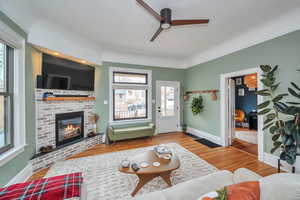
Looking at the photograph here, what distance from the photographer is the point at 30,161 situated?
2303 mm

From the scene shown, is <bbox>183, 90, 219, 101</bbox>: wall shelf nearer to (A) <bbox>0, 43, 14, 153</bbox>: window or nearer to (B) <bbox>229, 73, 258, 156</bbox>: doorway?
(B) <bbox>229, 73, 258, 156</bbox>: doorway

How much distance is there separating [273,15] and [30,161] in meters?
5.23

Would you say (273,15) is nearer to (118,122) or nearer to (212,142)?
(212,142)

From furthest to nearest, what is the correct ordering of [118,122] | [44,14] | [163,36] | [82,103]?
[118,122]
[82,103]
[163,36]
[44,14]

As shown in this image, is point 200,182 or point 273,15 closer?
point 200,182

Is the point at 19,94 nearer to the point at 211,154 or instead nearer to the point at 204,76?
the point at 211,154

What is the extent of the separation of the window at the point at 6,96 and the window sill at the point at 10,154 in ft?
0.28

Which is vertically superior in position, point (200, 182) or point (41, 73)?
point (41, 73)

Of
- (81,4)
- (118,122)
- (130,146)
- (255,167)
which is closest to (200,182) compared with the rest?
(255,167)

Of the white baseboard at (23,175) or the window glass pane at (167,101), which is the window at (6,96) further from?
the window glass pane at (167,101)

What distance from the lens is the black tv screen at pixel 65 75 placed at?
272 centimetres

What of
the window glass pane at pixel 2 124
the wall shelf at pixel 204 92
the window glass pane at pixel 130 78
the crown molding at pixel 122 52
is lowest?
the window glass pane at pixel 2 124

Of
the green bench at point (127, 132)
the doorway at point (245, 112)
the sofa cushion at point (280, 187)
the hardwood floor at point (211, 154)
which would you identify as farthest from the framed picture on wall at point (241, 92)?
the sofa cushion at point (280, 187)

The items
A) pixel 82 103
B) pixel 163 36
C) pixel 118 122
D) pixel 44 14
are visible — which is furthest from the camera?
pixel 118 122
